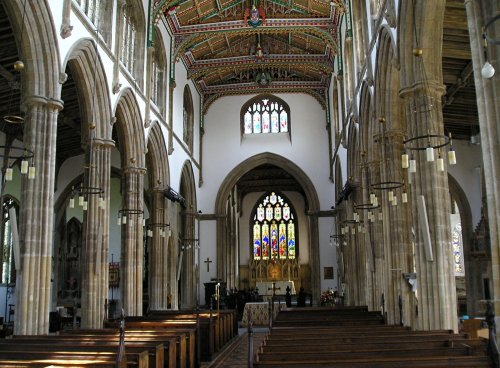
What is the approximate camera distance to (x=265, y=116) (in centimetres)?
3150

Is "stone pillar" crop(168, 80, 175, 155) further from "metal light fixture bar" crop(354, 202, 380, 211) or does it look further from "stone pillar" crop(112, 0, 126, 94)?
"metal light fixture bar" crop(354, 202, 380, 211)

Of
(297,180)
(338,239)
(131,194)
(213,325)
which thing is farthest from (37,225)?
(297,180)

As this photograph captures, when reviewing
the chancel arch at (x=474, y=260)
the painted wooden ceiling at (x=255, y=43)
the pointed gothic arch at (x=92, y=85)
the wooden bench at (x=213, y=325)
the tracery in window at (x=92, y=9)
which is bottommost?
the wooden bench at (x=213, y=325)

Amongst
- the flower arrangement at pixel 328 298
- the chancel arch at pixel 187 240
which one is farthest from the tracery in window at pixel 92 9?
the flower arrangement at pixel 328 298

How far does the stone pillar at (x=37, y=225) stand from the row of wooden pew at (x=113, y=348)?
121cm

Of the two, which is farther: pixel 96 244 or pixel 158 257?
pixel 158 257

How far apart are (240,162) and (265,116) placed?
3.09 metres

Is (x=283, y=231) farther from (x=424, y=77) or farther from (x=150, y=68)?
(x=424, y=77)

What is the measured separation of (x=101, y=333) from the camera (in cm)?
1079

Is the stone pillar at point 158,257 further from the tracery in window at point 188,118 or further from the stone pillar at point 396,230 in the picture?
the stone pillar at point 396,230

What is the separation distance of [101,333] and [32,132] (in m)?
4.71

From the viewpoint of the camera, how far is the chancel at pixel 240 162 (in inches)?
432

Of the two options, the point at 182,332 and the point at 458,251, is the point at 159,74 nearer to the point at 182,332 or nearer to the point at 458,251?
the point at 182,332

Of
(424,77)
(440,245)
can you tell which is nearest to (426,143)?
(424,77)
